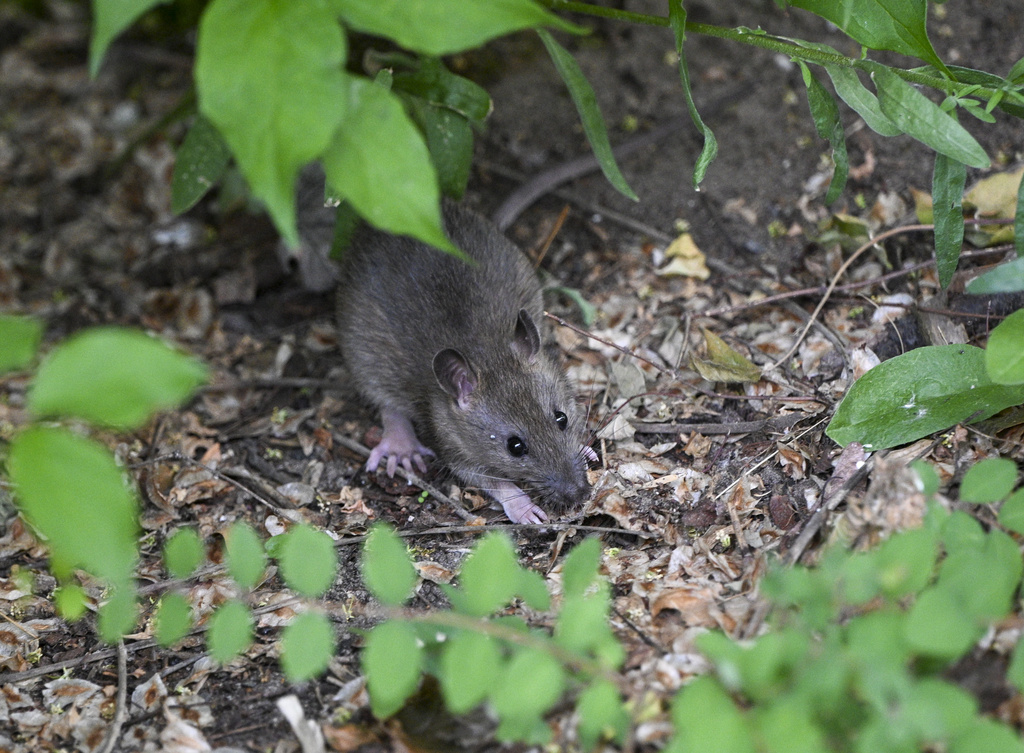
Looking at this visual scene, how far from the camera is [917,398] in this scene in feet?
11.9

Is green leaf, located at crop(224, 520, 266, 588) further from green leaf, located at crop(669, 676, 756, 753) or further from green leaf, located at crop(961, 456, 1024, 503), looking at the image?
green leaf, located at crop(961, 456, 1024, 503)

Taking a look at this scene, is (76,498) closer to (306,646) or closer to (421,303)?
(306,646)

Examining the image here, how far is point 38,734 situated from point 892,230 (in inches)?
179

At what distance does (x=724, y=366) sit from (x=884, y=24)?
1763 mm

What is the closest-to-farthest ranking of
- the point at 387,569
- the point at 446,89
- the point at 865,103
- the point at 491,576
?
the point at 491,576
the point at 387,569
the point at 865,103
the point at 446,89

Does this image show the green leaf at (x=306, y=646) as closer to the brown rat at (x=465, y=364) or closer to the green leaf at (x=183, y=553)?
the green leaf at (x=183, y=553)

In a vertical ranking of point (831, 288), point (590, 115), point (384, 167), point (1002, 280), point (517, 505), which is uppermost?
point (384, 167)

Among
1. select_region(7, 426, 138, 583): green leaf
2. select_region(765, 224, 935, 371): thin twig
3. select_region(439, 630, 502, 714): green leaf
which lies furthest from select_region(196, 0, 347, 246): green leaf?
select_region(765, 224, 935, 371): thin twig

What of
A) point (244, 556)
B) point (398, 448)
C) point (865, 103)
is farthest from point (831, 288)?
point (244, 556)

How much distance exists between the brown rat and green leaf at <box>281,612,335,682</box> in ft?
7.15

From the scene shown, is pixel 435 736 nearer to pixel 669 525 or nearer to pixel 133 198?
pixel 669 525

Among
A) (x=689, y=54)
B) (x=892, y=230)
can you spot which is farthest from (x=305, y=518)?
(x=689, y=54)

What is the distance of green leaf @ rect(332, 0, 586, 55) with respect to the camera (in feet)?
8.12

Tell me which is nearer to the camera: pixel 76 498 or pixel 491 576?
pixel 76 498
